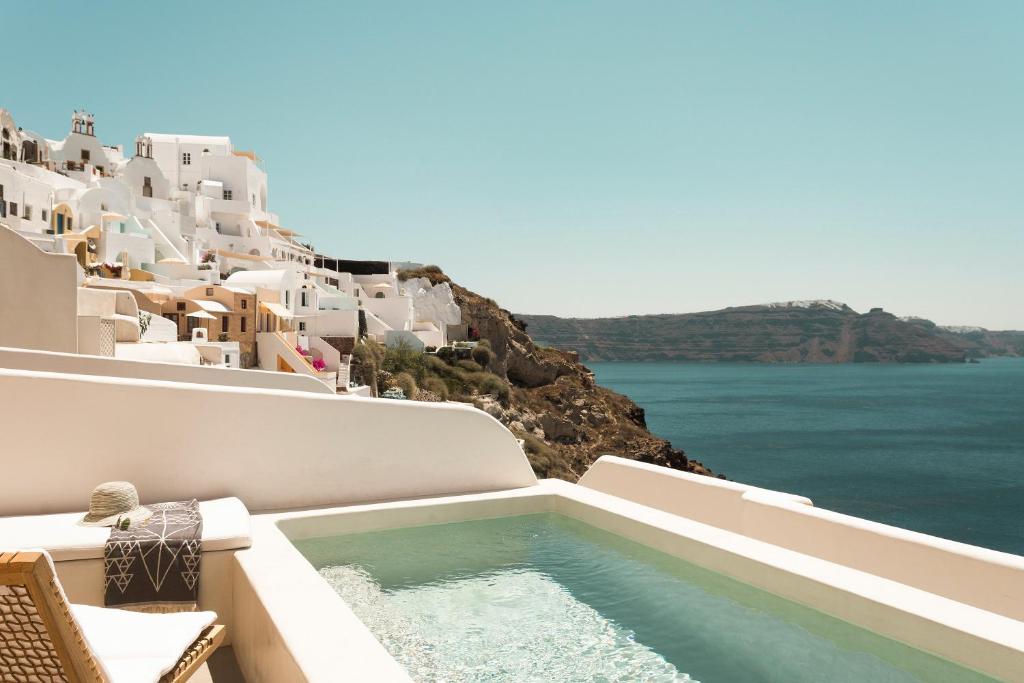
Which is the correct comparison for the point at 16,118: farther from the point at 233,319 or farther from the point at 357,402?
the point at 357,402

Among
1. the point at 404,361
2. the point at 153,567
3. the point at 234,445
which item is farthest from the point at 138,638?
the point at 404,361

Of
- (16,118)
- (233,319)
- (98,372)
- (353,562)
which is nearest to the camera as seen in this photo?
(353,562)

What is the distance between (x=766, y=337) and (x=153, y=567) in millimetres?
143020

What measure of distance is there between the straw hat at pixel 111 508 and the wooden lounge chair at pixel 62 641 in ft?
3.74

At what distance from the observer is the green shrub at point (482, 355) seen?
36.7 m

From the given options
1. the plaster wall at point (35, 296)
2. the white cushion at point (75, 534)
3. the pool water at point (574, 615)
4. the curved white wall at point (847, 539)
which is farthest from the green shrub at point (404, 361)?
the white cushion at point (75, 534)

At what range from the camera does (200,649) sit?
7.89ft

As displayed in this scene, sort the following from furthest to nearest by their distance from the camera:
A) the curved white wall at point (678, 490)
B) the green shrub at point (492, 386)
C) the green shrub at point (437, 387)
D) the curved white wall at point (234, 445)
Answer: the green shrub at point (492, 386) < the green shrub at point (437, 387) < the curved white wall at point (678, 490) < the curved white wall at point (234, 445)

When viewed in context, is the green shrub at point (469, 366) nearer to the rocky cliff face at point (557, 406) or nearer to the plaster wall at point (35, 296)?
the rocky cliff face at point (557, 406)

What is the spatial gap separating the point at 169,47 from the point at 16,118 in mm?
14506

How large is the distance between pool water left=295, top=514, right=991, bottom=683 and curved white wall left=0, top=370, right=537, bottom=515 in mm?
451

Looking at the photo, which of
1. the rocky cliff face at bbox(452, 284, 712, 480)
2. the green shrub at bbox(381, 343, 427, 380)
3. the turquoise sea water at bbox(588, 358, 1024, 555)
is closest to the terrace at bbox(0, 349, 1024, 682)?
the green shrub at bbox(381, 343, 427, 380)

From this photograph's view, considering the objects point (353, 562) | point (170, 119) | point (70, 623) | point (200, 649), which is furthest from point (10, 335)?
point (170, 119)

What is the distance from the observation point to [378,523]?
4.66m
